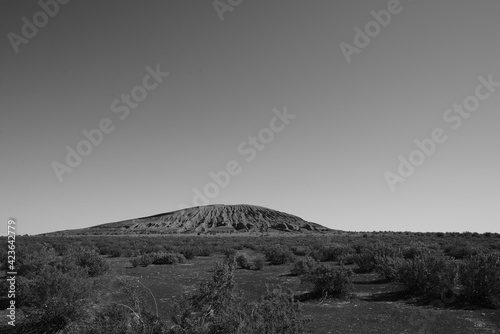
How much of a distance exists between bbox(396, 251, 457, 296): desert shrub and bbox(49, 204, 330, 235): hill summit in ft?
312

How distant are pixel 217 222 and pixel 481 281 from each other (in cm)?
11343

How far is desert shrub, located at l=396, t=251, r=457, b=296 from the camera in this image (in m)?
11.5

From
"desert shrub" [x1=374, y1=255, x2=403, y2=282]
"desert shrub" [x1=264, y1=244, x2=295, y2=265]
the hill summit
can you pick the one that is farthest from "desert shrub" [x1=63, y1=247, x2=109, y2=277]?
the hill summit

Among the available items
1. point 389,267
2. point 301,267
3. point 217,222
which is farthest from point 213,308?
point 217,222

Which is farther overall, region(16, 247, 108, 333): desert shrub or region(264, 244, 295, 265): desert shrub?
region(264, 244, 295, 265): desert shrub

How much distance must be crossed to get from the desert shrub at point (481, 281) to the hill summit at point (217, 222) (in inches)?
3808

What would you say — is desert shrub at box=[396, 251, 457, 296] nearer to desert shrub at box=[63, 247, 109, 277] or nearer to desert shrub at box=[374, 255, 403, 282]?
desert shrub at box=[374, 255, 403, 282]

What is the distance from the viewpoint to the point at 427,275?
1206 cm

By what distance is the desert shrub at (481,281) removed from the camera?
10758mm

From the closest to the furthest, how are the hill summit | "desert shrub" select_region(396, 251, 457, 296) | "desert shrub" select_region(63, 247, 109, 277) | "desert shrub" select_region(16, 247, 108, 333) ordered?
"desert shrub" select_region(16, 247, 108, 333), "desert shrub" select_region(396, 251, 457, 296), "desert shrub" select_region(63, 247, 109, 277), the hill summit

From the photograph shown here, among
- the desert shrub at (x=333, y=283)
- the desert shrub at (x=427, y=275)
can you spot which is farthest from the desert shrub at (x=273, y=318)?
the desert shrub at (x=427, y=275)

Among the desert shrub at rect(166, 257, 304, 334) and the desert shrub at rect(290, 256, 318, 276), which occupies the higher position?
the desert shrub at rect(166, 257, 304, 334)

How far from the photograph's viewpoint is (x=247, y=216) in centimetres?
12988

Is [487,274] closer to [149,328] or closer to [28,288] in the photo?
[149,328]
